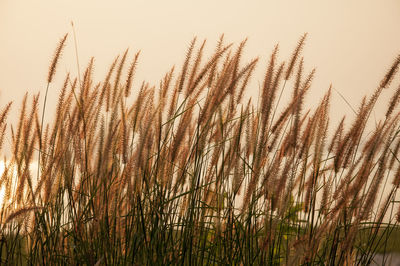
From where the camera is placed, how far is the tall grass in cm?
119

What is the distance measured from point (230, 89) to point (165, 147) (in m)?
0.21

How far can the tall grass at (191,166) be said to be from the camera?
119 centimetres

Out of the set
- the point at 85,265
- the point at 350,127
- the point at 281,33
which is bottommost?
the point at 85,265

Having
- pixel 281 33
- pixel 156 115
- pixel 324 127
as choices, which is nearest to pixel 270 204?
pixel 324 127

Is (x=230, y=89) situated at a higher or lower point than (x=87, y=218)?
higher

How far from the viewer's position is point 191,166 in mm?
1254

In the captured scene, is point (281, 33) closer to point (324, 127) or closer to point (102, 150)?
point (324, 127)

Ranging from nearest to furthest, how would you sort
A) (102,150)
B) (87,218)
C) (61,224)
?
(102,150) < (87,218) < (61,224)

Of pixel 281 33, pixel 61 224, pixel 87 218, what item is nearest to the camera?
pixel 87 218

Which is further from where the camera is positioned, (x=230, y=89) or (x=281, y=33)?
(x=281, y=33)

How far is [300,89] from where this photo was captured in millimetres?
1298

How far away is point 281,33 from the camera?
379 centimetres

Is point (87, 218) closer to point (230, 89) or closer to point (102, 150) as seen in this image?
point (102, 150)

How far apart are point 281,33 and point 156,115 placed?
2.74 m
